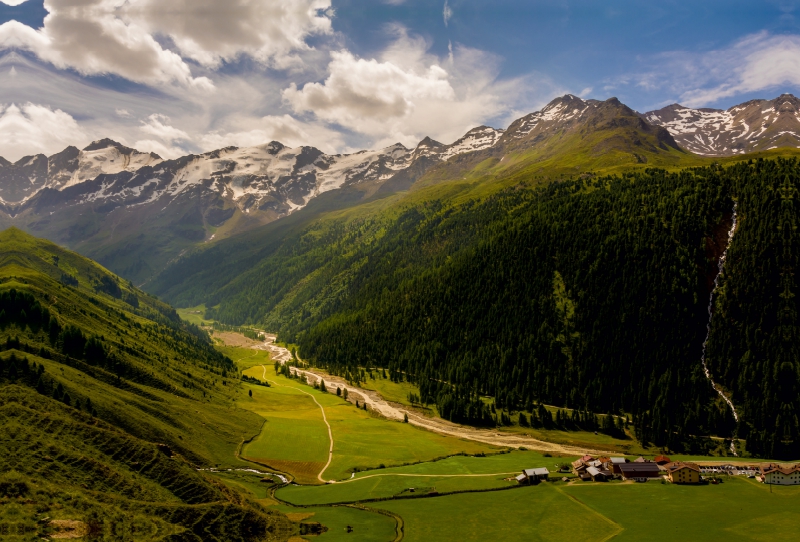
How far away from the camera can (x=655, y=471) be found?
388ft

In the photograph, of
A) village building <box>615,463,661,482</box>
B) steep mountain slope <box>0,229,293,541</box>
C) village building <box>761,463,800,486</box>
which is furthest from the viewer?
village building <box>615,463,661,482</box>

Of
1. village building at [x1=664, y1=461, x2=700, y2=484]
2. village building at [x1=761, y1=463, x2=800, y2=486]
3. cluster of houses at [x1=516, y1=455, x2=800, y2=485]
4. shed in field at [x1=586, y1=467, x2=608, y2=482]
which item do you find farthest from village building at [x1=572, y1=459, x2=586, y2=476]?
village building at [x1=761, y1=463, x2=800, y2=486]

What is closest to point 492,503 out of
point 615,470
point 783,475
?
point 615,470

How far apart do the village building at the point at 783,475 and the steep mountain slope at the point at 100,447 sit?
107 m

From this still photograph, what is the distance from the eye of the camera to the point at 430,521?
9256 centimetres

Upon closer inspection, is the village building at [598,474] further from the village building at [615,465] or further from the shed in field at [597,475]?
the village building at [615,465]

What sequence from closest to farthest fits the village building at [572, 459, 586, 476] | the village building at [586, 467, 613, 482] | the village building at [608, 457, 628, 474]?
1. the village building at [586, 467, 613, 482]
2. the village building at [608, 457, 628, 474]
3. the village building at [572, 459, 586, 476]

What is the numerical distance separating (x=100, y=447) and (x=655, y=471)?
124 m

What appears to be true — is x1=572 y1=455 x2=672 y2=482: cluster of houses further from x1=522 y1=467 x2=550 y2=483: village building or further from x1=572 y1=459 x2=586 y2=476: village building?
x1=522 y1=467 x2=550 y2=483: village building

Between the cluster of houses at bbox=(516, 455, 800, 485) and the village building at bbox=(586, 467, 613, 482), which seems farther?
the village building at bbox=(586, 467, 613, 482)

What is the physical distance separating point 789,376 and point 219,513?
727 ft

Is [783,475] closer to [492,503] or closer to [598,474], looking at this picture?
[598,474]

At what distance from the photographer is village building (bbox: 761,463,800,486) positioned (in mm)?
107938

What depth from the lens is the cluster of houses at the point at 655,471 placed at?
109 m
